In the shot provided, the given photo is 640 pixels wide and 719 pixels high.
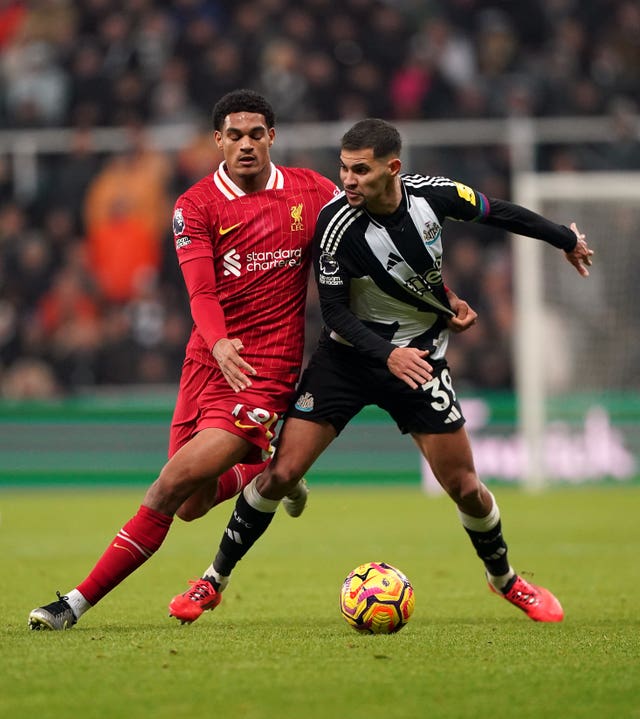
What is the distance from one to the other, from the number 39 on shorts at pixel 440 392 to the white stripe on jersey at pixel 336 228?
2.62ft

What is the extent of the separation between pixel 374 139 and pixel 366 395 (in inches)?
49.0

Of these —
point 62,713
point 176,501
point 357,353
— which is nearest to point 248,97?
point 357,353

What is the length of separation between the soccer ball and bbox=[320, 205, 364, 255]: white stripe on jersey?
1.56m

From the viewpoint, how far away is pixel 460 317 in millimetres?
7062

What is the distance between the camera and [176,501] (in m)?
6.59

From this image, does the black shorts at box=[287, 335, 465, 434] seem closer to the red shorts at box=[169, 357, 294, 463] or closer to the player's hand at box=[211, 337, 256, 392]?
the red shorts at box=[169, 357, 294, 463]

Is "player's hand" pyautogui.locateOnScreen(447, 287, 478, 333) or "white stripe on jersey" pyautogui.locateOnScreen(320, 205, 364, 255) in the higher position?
"white stripe on jersey" pyautogui.locateOnScreen(320, 205, 364, 255)

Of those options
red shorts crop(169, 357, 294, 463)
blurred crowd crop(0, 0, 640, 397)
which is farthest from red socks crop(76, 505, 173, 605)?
blurred crowd crop(0, 0, 640, 397)

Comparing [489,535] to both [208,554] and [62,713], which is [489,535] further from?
[208,554]

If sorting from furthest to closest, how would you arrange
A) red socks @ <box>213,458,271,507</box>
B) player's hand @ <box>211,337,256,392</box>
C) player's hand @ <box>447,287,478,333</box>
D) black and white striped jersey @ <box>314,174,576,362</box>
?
red socks @ <box>213,458,271,507</box>, player's hand @ <box>447,287,478,333</box>, black and white striped jersey @ <box>314,174,576,362</box>, player's hand @ <box>211,337,256,392</box>

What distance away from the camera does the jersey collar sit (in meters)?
6.88

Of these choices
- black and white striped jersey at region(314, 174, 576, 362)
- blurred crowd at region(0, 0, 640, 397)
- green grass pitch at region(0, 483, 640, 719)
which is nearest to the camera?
green grass pitch at region(0, 483, 640, 719)

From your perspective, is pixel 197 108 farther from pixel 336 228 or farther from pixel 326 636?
pixel 326 636

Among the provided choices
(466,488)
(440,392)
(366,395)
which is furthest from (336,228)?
(466,488)
